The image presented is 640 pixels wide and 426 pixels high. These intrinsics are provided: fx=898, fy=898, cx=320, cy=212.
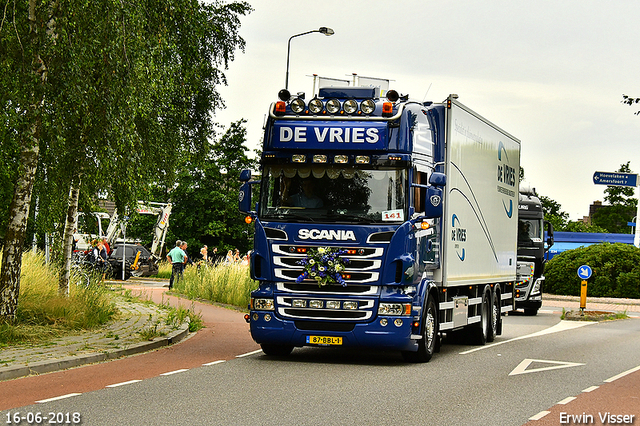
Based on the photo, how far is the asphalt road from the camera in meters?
8.64

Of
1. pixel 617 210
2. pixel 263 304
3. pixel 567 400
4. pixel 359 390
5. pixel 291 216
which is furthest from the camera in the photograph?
pixel 617 210

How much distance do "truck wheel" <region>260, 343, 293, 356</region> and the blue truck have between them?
4 cm

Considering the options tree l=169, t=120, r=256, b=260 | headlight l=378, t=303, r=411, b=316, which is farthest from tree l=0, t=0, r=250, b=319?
tree l=169, t=120, r=256, b=260

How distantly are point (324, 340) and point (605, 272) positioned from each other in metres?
27.2

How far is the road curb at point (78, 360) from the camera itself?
10859 mm

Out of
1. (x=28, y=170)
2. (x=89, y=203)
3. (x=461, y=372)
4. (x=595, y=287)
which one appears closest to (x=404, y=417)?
(x=461, y=372)

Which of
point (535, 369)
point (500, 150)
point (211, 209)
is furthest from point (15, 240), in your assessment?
point (211, 209)

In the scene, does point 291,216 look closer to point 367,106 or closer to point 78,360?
point 367,106

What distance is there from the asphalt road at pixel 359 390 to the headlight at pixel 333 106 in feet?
12.2

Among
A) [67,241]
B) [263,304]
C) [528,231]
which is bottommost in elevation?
[263,304]

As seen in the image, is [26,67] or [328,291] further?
[328,291]

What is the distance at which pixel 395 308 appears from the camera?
12.5 meters

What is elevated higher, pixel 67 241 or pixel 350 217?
pixel 350 217

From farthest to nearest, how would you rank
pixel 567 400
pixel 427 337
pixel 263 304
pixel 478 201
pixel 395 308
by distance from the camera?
pixel 478 201 < pixel 427 337 < pixel 263 304 < pixel 395 308 < pixel 567 400
